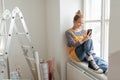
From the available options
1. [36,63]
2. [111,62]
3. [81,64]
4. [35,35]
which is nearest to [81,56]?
[81,64]

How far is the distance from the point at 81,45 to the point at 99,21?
40cm

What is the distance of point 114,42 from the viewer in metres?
1.47

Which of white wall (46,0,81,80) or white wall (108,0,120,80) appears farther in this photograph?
white wall (46,0,81,80)

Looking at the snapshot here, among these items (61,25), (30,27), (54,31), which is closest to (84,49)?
(61,25)

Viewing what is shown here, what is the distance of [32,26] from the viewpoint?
10.8ft

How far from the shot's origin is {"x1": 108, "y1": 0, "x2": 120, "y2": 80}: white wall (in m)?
1.41

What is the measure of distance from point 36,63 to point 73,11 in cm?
97

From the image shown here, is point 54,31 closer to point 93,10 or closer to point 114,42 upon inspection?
point 93,10

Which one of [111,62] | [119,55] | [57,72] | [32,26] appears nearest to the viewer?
[119,55]

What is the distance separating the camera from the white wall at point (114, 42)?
→ 1412 millimetres

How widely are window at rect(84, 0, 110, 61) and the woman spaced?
130mm

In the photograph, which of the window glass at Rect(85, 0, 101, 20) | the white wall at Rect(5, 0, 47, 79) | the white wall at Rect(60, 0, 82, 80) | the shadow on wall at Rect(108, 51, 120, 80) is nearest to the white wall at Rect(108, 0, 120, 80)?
the shadow on wall at Rect(108, 51, 120, 80)

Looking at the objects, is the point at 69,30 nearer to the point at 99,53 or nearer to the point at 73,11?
the point at 73,11

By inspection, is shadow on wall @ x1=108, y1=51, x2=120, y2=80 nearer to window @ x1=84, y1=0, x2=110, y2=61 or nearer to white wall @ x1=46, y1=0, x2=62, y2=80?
window @ x1=84, y1=0, x2=110, y2=61
